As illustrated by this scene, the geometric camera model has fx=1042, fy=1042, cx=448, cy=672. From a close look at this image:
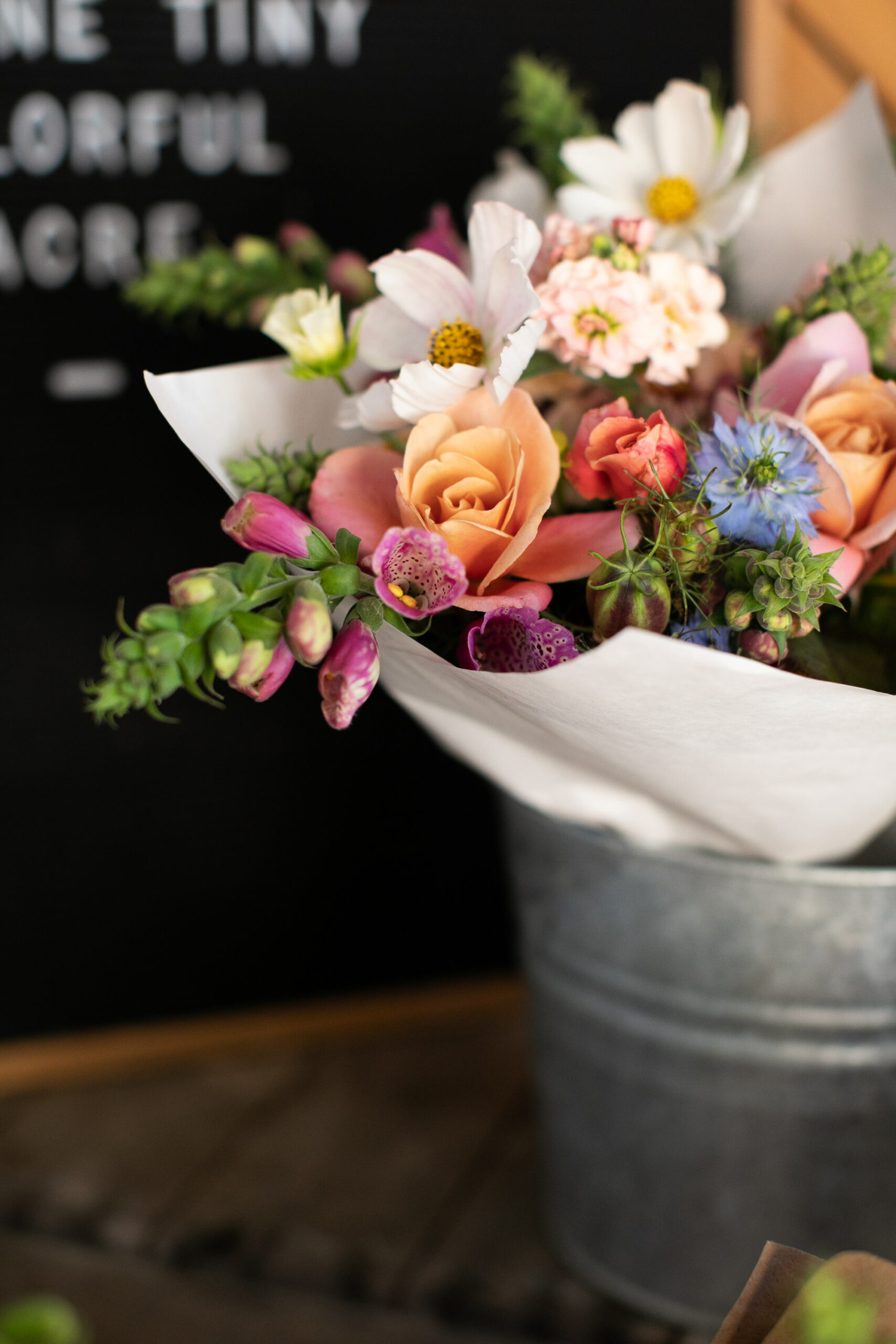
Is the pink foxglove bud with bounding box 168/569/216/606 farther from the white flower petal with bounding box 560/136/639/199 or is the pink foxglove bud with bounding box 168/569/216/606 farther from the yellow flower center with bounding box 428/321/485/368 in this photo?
the white flower petal with bounding box 560/136/639/199

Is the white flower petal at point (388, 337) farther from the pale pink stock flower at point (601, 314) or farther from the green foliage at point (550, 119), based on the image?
the green foliage at point (550, 119)

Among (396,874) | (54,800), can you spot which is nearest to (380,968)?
(396,874)

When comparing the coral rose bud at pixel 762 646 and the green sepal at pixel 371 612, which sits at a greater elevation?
the green sepal at pixel 371 612

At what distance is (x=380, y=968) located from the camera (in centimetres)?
93

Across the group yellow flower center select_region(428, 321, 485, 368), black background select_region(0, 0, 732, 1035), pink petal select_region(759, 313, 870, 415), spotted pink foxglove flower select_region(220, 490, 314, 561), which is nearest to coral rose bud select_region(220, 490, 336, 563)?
spotted pink foxglove flower select_region(220, 490, 314, 561)

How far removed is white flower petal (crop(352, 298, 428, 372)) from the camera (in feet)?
1.45

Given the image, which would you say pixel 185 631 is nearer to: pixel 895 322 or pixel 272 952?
pixel 895 322

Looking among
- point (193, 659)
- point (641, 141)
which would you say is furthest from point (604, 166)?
point (193, 659)

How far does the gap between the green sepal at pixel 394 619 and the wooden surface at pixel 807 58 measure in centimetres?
60

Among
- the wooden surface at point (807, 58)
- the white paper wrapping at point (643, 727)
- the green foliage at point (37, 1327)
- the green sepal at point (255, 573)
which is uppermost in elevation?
the wooden surface at point (807, 58)

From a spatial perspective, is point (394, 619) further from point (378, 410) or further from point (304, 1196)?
point (304, 1196)

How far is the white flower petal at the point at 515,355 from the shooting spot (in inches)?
14.0

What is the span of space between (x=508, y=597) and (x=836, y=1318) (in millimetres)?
228

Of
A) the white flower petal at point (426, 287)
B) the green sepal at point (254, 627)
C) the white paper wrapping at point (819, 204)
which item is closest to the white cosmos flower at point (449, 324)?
the white flower petal at point (426, 287)
